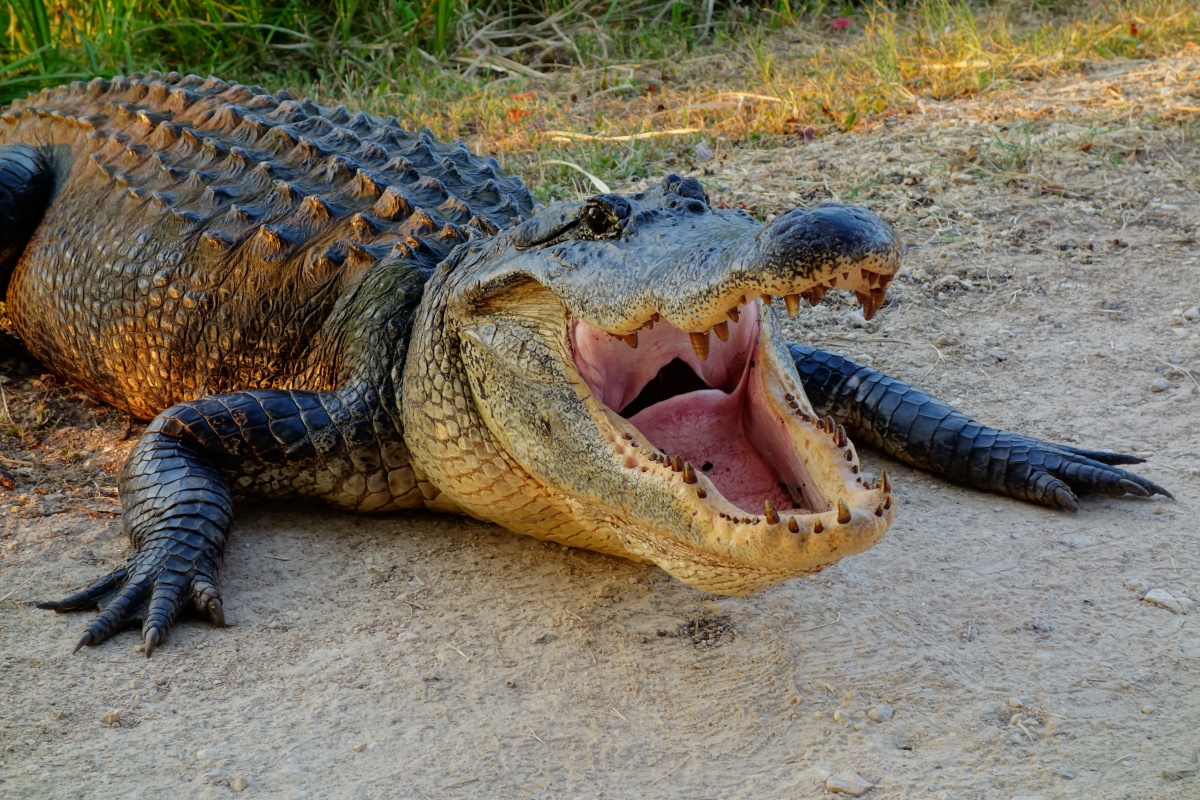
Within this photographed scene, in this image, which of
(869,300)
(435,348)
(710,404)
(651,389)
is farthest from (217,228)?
(869,300)

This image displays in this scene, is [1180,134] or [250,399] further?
[1180,134]

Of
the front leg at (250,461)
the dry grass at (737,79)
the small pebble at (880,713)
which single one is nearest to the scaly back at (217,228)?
the front leg at (250,461)

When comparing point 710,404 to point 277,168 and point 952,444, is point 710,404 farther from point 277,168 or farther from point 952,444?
point 277,168

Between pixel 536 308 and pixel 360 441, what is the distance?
743mm

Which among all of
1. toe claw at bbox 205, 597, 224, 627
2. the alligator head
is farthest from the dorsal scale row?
toe claw at bbox 205, 597, 224, 627

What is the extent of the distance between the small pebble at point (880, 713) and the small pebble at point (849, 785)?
0.73 feet

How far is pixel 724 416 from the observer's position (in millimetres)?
2918

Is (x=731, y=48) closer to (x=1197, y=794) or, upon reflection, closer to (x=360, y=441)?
(x=360, y=441)

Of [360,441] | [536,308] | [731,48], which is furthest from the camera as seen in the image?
[731,48]

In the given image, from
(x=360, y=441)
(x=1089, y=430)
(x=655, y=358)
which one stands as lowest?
(x=1089, y=430)

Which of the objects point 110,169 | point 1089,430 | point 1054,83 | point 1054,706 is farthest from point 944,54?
point 1054,706

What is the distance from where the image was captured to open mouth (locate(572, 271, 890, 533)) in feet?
8.47

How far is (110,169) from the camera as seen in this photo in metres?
4.28

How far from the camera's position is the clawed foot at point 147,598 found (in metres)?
2.82
